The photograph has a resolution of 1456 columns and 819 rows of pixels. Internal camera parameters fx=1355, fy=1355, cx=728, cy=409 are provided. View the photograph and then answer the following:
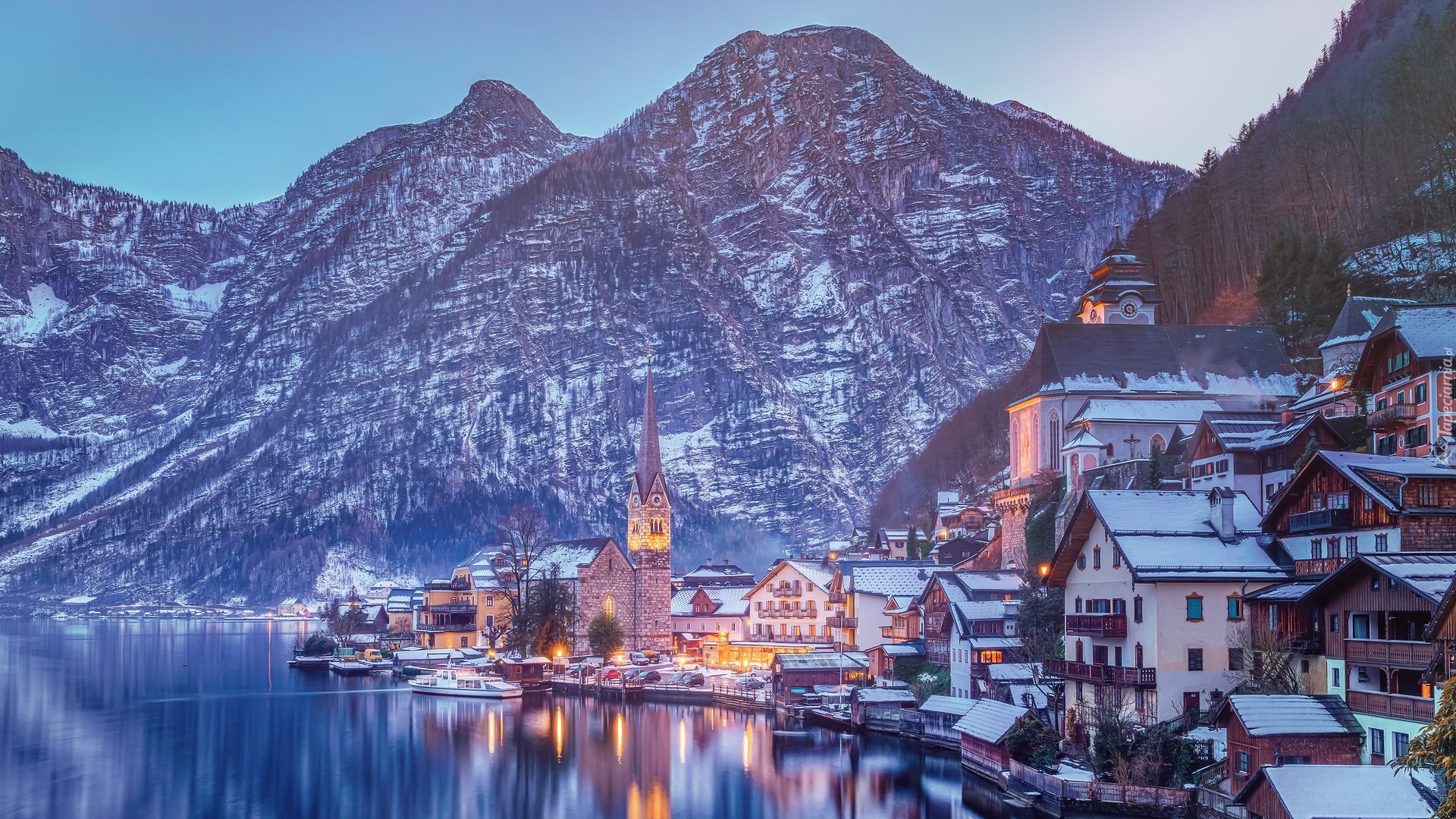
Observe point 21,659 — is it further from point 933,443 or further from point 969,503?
point 933,443

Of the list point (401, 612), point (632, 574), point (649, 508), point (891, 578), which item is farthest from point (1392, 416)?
point (401, 612)

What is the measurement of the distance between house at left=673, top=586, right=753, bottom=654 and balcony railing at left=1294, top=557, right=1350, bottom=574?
6583 cm

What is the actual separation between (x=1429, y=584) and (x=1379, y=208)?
2653 inches

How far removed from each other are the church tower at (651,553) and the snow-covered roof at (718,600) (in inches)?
35.4

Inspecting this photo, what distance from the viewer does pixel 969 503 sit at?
349 ft

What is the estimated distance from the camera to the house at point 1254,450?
173ft

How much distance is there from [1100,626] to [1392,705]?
41.1ft

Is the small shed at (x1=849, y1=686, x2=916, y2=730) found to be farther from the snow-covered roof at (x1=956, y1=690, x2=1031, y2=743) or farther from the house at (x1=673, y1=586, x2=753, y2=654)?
the house at (x1=673, y1=586, x2=753, y2=654)

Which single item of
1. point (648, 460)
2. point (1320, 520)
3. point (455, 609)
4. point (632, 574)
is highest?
point (648, 460)

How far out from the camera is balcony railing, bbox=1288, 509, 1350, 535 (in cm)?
4147

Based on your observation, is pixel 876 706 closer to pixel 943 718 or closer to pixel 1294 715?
pixel 943 718

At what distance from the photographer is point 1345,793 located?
32000 mm

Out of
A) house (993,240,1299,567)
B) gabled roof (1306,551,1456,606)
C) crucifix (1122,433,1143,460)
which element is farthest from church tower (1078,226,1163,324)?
gabled roof (1306,551,1456,606)

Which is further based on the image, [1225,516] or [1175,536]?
[1225,516]
